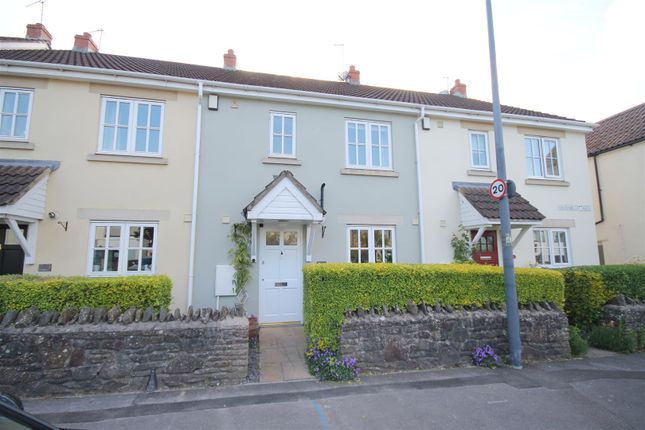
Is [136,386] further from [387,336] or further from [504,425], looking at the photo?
[504,425]

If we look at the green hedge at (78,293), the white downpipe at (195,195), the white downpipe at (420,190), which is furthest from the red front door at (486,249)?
the green hedge at (78,293)

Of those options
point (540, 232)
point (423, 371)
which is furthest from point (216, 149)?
point (540, 232)

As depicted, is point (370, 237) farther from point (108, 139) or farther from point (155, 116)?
point (108, 139)

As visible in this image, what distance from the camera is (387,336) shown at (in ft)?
18.0

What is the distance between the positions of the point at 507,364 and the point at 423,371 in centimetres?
169

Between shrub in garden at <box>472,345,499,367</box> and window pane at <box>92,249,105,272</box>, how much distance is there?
8.35m

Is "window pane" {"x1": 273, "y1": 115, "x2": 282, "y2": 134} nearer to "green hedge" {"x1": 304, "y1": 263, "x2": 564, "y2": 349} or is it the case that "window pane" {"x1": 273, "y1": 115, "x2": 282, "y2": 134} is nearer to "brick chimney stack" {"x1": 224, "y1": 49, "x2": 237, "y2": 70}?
"green hedge" {"x1": 304, "y1": 263, "x2": 564, "y2": 349}

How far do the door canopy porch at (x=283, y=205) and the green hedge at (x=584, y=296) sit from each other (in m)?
5.98

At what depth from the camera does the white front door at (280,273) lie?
27.2 feet

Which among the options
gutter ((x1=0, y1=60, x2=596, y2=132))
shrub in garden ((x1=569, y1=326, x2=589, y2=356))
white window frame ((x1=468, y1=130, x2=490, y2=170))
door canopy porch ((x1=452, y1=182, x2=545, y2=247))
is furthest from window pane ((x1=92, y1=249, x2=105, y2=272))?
white window frame ((x1=468, y1=130, x2=490, y2=170))

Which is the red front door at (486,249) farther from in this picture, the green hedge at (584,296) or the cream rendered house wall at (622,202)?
the cream rendered house wall at (622,202)

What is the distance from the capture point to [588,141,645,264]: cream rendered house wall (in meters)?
11.8

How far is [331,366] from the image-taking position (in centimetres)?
520

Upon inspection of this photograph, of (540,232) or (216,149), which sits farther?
(540,232)
